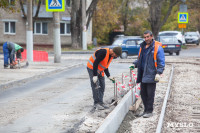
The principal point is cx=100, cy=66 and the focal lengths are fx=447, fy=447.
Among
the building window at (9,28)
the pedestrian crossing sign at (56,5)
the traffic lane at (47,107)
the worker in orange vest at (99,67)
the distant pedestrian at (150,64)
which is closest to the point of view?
the traffic lane at (47,107)

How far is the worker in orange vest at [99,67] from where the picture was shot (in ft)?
28.7

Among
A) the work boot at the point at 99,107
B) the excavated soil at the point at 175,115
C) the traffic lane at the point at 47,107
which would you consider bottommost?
the excavated soil at the point at 175,115

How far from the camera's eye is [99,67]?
30.0 ft

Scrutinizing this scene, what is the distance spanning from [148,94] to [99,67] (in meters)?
1.14

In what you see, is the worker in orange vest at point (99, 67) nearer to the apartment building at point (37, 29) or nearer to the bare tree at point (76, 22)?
the bare tree at point (76, 22)

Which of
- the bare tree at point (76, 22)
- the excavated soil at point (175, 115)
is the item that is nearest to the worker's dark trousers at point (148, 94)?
the excavated soil at point (175, 115)

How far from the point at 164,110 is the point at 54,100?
2.84 m

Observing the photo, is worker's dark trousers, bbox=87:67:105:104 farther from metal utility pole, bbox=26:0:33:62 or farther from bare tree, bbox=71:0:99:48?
bare tree, bbox=71:0:99:48

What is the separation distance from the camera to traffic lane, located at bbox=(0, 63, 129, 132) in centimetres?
771

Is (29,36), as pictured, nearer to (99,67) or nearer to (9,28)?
(99,67)

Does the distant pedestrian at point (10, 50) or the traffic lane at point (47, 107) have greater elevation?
the distant pedestrian at point (10, 50)

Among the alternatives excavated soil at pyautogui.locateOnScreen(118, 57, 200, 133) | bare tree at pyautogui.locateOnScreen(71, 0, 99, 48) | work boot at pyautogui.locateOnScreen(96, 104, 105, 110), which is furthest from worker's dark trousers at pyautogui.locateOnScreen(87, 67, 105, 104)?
bare tree at pyautogui.locateOnScreen(71, 0, 99, 48)

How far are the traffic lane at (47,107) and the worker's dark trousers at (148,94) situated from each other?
121cm

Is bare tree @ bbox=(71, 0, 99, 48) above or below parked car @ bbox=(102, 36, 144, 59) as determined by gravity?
above
